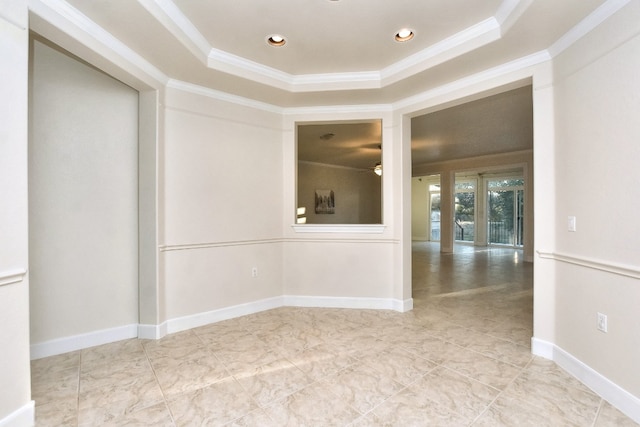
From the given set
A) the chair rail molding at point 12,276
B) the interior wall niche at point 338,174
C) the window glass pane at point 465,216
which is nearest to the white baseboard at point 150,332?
the chair rail molding at point 12,276

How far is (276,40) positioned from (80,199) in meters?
2.22

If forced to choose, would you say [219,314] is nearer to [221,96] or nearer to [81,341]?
[81,341]

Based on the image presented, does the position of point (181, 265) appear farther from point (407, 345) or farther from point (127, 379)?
point (407, 345)

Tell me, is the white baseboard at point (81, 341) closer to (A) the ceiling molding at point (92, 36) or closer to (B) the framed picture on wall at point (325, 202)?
(A) the ceiling molding at point (92, 36)

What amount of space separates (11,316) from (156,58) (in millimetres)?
2144

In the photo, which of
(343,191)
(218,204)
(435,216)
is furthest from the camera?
(435,216)

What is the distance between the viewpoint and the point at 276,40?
2.66 metres

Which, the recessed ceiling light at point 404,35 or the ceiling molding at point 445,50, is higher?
the recessed ceiling light at point 404,35

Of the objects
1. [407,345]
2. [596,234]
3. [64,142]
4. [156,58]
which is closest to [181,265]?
[64,142]

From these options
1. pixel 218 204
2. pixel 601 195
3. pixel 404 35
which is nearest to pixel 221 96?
pixel 218 204

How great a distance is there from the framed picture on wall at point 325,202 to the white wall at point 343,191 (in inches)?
5.1

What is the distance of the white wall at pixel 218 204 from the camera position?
3094mm

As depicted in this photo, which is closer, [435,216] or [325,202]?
[325,202]

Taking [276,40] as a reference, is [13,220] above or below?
below
